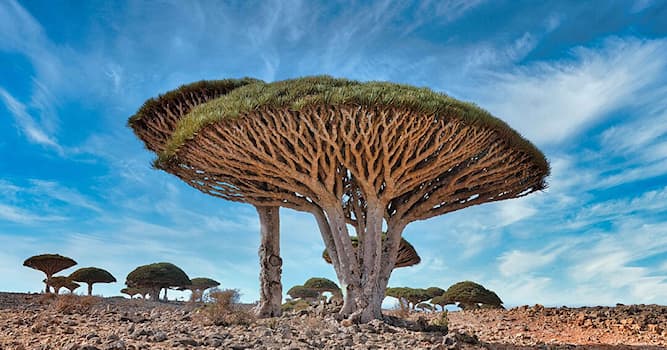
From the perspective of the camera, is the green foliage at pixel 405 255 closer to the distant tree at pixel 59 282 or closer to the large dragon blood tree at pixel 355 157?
the large dragon blood tree at pixel 355 157

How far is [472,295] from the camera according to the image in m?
25.4

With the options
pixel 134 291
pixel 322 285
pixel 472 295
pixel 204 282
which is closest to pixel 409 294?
pixel 322 285

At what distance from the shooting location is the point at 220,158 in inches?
481

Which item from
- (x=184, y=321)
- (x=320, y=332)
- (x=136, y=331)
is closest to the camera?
(x=136, y=331)

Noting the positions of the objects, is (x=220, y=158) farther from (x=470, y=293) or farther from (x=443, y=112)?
(x=470, y=293)

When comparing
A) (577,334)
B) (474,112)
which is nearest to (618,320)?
(577,334)

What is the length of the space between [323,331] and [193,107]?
7181 mm

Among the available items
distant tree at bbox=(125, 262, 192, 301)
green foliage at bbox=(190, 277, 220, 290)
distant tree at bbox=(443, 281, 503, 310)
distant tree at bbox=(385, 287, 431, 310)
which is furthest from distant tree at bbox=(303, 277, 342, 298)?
distant tree at bbox=(443, 281, 503, 310)

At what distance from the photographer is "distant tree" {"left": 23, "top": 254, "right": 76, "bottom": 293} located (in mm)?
29269

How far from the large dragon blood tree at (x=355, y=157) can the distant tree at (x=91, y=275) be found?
22.2 m

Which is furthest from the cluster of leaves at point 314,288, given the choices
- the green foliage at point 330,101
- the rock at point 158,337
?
the rock at point 158,337

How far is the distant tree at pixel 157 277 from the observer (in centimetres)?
3047

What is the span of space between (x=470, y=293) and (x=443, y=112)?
16919mm

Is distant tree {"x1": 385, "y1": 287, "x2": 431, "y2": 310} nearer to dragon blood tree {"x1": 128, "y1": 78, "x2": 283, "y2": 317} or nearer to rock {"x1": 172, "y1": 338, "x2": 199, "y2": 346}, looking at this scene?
dragon blood tree {"x1": 128, "y1": 78, "x2": 283, "y2": 317}
